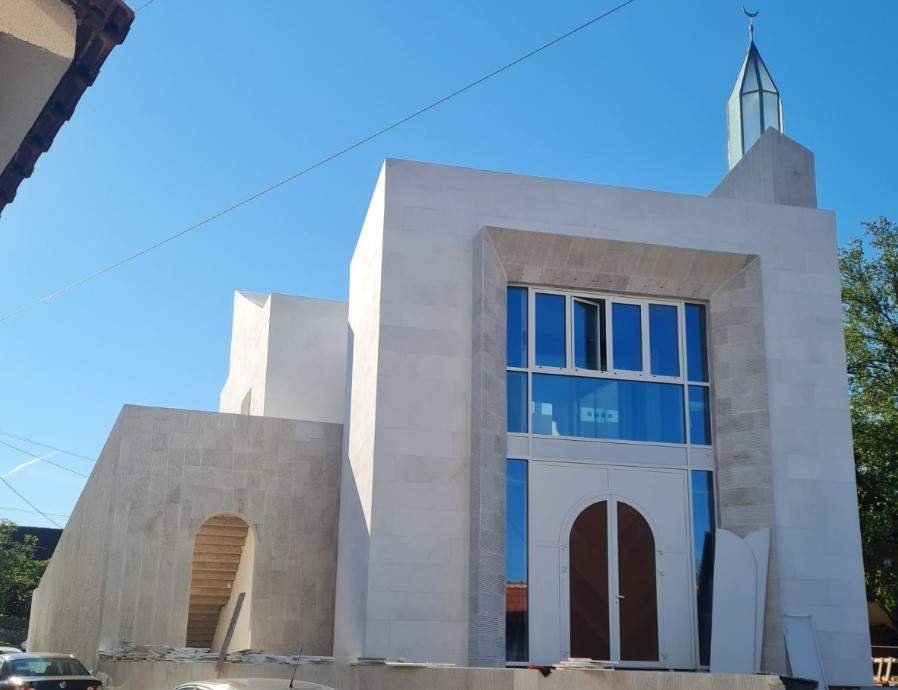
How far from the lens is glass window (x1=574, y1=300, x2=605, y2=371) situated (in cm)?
1692

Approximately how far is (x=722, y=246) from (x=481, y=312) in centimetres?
425

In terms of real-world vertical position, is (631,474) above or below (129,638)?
above

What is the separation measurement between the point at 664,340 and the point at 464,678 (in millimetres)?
7147

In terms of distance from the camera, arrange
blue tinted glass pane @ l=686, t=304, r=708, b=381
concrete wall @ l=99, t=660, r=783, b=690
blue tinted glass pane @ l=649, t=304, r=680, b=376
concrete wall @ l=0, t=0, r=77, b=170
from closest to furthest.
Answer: concrete wall @ l=0, t=0, r=77, b=170 → concrete wall @ l=99, t=660, r=783, b=690 → blue tinted glass pane @ l=649, t=304, r=680, b=376 → blue tinted glass pane @ l=686, t=304, r=708, b=381

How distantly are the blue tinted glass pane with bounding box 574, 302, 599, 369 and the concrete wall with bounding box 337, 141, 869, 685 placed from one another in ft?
1.47

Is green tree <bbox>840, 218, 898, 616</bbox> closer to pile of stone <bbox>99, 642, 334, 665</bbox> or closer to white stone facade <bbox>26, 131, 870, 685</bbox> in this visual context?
white stone facade <bbox>26, 131, 870, 685</bbox>

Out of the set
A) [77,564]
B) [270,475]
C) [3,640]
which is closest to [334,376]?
[270,475]

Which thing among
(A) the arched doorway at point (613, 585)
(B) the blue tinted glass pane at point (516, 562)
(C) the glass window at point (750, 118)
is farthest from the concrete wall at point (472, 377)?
(C) the glass window at point (750, 118)

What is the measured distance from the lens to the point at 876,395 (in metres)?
26.8

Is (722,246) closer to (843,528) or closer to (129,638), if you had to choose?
(843,528)

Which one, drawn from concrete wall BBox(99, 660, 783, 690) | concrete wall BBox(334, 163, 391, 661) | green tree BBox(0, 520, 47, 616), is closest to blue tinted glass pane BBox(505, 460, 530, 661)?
concrete wall BBox(334, 163, 391, 661)

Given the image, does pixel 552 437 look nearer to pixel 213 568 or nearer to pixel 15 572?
pixel 213 568

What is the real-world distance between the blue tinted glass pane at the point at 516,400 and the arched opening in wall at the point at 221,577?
6338mm

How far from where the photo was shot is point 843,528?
16.4 metres
